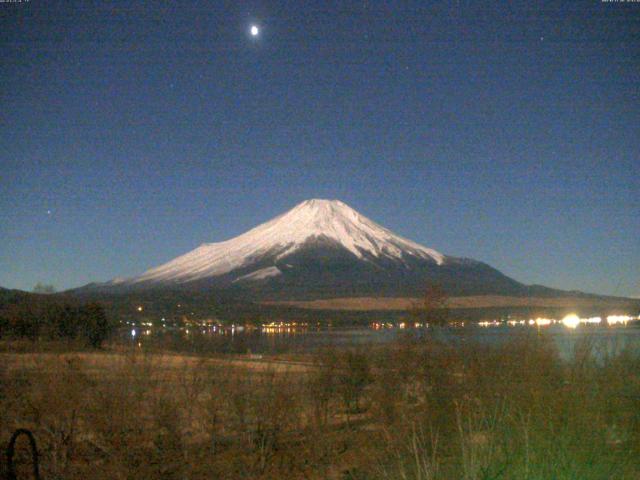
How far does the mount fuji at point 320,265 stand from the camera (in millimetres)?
99938

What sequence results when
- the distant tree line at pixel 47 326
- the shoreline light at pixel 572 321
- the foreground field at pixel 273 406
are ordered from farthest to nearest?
the shoreline light at pixel 572 321 < the distant tree line at pixel 47 326 < the foreground field at pixel 273 406

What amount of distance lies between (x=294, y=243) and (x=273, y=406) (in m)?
125

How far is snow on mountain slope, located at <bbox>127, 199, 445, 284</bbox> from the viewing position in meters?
126

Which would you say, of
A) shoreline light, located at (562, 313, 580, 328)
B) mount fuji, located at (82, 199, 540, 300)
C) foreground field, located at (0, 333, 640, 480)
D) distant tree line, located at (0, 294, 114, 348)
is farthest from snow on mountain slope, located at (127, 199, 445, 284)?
foreground field, located at (0, 333, 640, 480)

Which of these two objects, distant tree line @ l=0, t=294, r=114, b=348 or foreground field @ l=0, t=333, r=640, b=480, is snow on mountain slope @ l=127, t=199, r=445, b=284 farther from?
foreground field @ l=0, t=333, r=640, b=480

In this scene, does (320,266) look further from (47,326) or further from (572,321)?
(47,326)

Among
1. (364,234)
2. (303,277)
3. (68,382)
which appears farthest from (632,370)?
(364,234)

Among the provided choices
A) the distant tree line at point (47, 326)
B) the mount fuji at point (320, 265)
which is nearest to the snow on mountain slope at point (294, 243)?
the mount fuji at point (320, 265)

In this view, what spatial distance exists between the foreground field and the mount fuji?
231 ft

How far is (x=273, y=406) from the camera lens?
36.8 feet

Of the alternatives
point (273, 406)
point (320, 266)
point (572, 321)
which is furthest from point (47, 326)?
point (320, 266)

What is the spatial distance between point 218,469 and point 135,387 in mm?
1808

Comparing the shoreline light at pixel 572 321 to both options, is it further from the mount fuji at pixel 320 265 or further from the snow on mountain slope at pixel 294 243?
the snow on mountain slope at pixel 294 243

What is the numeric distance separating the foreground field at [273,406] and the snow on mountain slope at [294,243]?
97.3m
